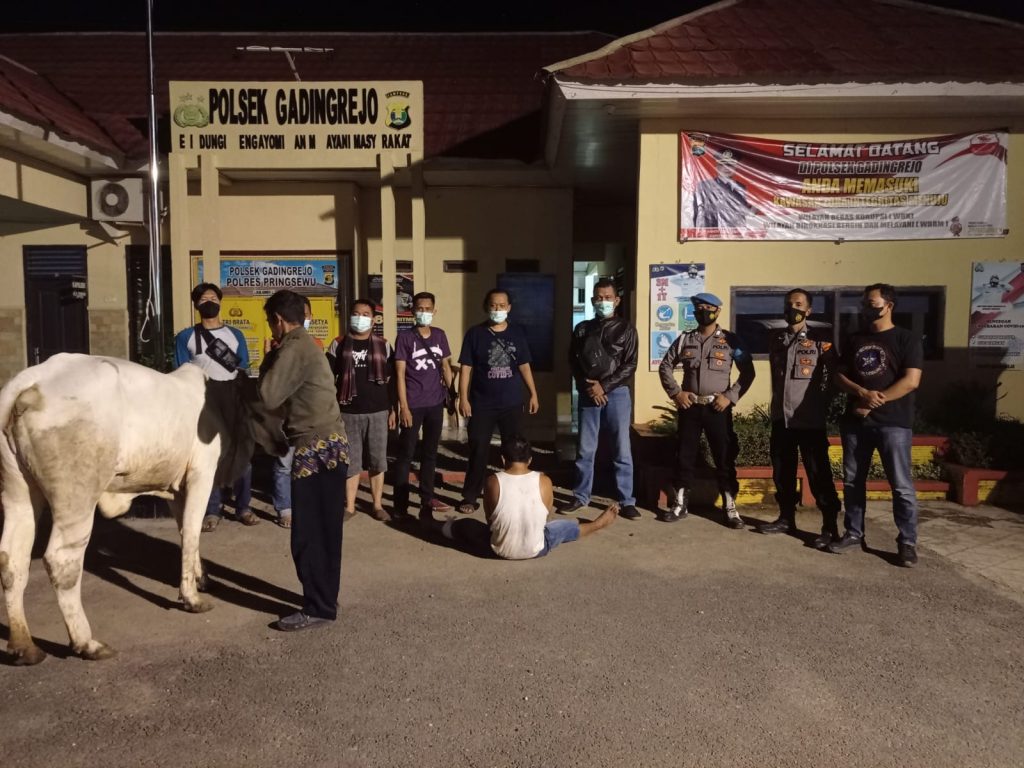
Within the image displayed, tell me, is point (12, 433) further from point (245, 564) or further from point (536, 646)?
point (536, 646)

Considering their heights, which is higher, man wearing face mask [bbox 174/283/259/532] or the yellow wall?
the yellow wall

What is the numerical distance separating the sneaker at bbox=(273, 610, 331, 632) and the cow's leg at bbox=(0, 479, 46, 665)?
1161 mm

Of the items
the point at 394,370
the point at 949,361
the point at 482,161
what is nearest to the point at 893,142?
the point at 949,361

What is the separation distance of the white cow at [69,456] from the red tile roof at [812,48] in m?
5.00

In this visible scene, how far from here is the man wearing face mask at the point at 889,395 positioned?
217 inches

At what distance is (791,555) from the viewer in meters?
5.78

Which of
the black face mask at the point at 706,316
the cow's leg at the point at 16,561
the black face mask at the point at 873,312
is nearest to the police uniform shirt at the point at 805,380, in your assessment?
the black face mask at the point at 873,312

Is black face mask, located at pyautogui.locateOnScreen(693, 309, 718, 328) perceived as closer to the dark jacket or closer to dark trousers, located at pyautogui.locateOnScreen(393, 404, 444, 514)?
the dark jacket

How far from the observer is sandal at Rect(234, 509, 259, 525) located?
6.60m

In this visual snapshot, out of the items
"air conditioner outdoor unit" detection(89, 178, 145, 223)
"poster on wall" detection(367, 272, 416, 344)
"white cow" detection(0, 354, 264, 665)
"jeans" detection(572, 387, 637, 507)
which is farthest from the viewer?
"poster on wall" detection(367, 272, 416, 344)

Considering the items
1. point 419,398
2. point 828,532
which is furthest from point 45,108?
point 828,532

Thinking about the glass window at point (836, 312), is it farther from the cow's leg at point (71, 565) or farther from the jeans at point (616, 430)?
the cow's leg at point (71, 565)

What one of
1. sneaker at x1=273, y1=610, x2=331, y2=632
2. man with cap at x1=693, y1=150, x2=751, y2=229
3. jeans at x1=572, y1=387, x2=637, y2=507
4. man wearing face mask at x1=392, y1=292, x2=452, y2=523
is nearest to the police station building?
man with cap at x1=693, y1=150, x2=751, y2=229

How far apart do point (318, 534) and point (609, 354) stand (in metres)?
3.22
